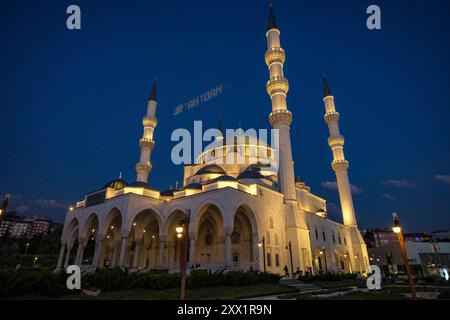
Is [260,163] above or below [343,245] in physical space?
above

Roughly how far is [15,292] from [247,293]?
1020 cm

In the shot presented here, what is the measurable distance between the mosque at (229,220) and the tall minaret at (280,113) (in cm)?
11

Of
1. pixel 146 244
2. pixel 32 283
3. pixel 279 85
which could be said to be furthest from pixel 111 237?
pixel 279 85

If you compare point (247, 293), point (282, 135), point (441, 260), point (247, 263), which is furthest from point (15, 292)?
point (441, 260)

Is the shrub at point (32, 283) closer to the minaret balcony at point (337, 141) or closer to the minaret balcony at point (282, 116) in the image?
the minaret balcony at point (282, 116)

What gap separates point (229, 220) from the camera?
2262 centimetres

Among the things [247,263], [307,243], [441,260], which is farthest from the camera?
[441,260]

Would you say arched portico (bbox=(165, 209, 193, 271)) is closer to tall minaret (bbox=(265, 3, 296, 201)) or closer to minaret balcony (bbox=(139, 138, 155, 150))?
tall minaret (bbox=(265, 3, 296, 201))

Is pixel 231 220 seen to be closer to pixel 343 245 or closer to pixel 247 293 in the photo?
pixel 247 293

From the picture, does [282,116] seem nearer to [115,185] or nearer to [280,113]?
[280,113]

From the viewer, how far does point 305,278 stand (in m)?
21.4

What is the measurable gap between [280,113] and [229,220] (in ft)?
49.2

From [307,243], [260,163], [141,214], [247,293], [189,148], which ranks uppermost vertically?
[189,148]
